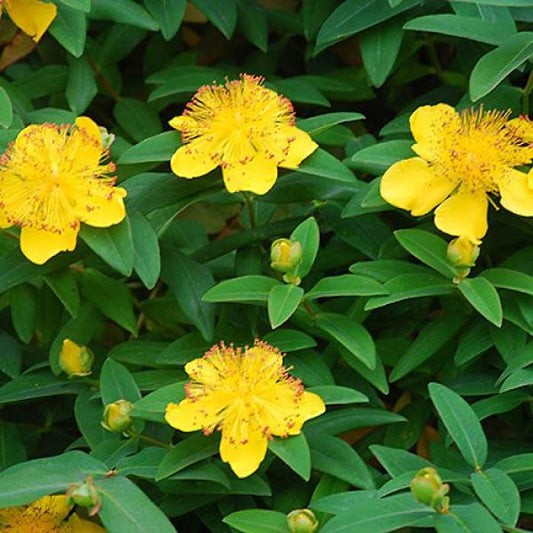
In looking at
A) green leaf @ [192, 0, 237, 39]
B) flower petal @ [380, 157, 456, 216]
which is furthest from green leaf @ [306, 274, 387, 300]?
green leaf @ [192, 0, 237, 39]

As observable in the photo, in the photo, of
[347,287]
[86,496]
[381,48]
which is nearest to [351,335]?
[347,287]

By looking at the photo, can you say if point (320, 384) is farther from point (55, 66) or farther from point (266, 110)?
point (55, 66)

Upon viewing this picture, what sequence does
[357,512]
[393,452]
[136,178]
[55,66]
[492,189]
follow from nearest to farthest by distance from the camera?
[357,512] → [393,452] → [492,189] → [136,178] → [55,66]

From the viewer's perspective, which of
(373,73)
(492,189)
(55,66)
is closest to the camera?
(492,189)

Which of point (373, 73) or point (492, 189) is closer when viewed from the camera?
point (492, 189)

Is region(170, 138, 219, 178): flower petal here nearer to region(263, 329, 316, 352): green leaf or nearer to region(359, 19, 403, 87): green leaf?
region(263, 329, 316, 352): green leaf

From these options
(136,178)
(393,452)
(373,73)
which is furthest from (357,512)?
(373,73)
